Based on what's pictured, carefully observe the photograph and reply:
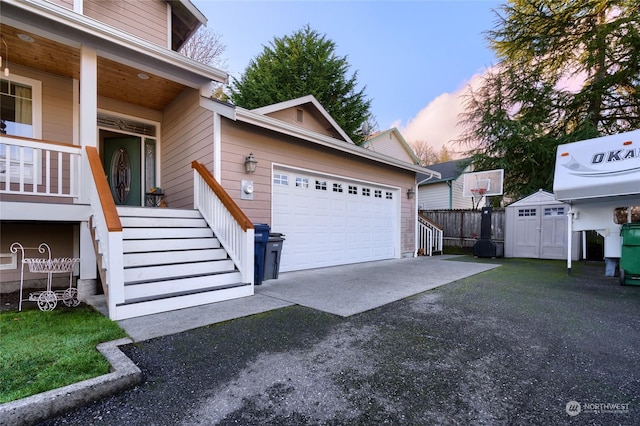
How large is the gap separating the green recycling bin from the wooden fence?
525 cm

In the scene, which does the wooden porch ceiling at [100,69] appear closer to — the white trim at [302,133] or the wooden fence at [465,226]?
the white trim at [302,133]

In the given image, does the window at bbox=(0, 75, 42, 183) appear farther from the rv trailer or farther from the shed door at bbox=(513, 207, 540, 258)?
the shed door at bbox=(513, 207, 540, 258)

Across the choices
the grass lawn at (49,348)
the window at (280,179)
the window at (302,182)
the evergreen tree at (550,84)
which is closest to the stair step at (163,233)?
the grass lawn at (49,348)

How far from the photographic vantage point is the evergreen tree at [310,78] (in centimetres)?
1365

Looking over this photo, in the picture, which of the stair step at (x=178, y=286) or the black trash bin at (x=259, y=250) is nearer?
the stair step at (x=178, y=286)

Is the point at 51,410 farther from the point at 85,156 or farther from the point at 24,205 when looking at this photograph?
the point at 85,156

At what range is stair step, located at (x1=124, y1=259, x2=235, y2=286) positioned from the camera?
3.60m

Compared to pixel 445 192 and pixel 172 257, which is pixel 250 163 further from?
pixel 445 192

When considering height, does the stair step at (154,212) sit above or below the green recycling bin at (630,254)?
above

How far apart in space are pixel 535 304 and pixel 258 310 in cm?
363

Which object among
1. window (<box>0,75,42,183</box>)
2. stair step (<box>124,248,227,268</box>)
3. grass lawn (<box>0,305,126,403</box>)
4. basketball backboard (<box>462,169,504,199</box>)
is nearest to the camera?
grass lawn (<box>0,305,126,403</box>)

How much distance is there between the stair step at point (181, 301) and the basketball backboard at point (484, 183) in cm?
1026

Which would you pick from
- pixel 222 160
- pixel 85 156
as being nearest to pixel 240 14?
pixel 222 160

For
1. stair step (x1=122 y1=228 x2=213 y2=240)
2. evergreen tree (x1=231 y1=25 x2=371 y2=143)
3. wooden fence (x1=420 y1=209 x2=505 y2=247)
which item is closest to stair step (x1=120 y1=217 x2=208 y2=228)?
stair step (x1=122 y1=228 x2=213 y2=240)
